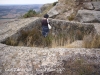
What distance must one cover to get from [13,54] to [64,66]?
164cm

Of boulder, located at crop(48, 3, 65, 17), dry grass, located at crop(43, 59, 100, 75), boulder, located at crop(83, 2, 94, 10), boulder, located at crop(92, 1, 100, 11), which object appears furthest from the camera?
boulder, located at crop(48, 3, 65, 17)

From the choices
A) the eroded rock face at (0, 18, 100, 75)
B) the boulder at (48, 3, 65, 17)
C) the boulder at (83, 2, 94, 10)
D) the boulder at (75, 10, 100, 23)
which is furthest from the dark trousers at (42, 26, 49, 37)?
the boulder at (83, 2, 94, 10)

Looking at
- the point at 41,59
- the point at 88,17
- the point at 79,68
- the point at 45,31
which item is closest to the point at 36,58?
the point at 41,59

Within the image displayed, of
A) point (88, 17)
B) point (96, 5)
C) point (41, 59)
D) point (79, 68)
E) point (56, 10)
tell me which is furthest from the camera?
point (56, 10)

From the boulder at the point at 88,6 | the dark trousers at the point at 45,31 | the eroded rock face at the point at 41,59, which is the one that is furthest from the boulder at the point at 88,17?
the eroded rock face at the point at 41,59

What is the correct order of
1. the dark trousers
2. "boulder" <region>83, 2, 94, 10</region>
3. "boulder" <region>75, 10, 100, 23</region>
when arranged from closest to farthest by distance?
the dark trousers < "boulder" <region>75, 10, 100, 23</region> < "boulder" <region>83, 2, 94, 10</region>

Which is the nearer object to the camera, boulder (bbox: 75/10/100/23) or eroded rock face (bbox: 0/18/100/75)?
eroded rock face (bbox: 0/18/100/75)

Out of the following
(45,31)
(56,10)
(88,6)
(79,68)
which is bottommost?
(45,31)

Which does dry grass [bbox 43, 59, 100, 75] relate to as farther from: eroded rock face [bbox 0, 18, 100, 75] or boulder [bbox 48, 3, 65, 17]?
boulder [bbox 48, 3, 65, 17]

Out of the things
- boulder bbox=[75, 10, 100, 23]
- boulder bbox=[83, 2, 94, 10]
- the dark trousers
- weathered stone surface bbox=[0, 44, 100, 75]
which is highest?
weathered stone surface bbox=[0, 44, 100, 75]

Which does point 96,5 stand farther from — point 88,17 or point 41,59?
point 41,59

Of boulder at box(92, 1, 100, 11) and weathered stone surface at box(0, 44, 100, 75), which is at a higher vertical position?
weathered stone surface at box(0, 44, 100, 75)

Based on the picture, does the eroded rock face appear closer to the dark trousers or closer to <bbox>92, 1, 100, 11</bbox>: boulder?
the dark trousers

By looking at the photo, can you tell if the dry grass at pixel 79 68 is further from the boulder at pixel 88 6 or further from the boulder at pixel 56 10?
the boulder at pixel 56 10
